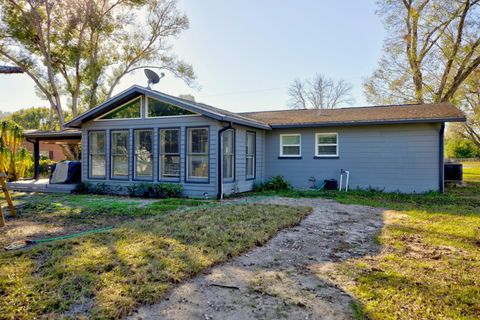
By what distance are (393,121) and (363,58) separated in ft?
41.3

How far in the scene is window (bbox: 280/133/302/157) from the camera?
11.9m

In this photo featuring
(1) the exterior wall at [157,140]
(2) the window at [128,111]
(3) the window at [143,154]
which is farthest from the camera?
(2) the window at [128,111]

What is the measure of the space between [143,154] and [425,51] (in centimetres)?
1733

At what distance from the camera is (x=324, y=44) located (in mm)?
17312

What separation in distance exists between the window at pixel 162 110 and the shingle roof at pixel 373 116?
11.6 ft

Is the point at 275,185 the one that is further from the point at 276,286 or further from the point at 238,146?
the point at 276,286

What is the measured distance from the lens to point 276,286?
310 cm

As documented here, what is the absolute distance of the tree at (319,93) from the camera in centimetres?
3372

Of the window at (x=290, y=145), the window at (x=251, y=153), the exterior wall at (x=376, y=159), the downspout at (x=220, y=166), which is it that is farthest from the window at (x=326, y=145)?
the downspout at (x=220, y=166)

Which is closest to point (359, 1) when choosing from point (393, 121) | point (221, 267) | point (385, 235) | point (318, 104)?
point (393, 121)

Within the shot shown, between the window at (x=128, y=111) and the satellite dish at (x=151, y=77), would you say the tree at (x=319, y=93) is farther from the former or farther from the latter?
the window at (x=128, y=111)

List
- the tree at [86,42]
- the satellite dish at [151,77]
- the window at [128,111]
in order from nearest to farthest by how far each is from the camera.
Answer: the window at [128,111] → the satellite dish at [151,77] → the tree at [86,42]

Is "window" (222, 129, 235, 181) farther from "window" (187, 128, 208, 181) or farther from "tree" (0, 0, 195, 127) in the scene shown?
"tree" (0, 0, 195, 127)

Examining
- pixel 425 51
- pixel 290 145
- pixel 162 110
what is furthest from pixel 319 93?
pixel 162 110
